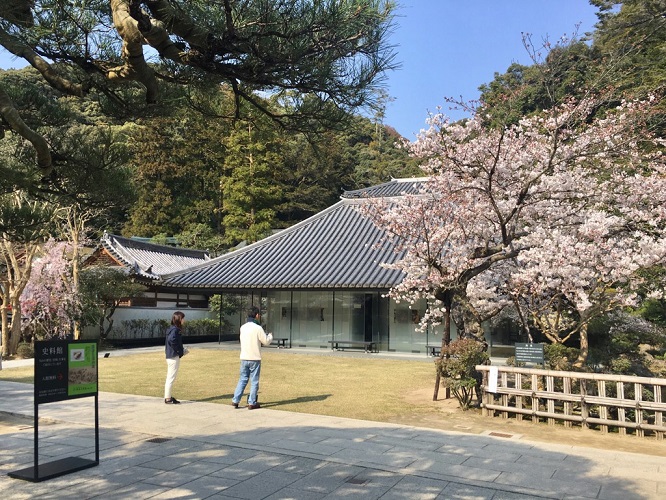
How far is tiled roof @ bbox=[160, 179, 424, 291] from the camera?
2075 cm

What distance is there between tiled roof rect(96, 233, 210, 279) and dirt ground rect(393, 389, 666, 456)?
18.9 meters

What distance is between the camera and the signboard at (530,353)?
916 cm

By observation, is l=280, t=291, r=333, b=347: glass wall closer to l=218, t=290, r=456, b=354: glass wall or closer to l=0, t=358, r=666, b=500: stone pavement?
l=218, t=290, r=456, b=354: glass wall

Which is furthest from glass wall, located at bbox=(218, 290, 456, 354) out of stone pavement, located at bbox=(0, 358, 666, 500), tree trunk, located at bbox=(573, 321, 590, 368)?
stone pavement, located at bbox=(0, 358, 666, 500)

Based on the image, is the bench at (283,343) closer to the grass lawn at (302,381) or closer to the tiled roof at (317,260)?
the tiled roof at (317,260)

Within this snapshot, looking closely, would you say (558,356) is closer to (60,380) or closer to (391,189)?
(60,380)

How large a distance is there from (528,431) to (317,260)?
15346mm

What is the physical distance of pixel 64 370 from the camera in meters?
5.58

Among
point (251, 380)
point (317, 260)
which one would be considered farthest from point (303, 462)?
point (317, 260)

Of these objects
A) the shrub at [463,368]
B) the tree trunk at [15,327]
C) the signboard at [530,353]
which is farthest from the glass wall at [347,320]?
the signboard at [530,353]

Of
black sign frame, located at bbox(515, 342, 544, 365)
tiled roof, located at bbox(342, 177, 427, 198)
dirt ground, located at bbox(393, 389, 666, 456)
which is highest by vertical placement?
tiled roof, located at bbox(342, 177, 427, 198)

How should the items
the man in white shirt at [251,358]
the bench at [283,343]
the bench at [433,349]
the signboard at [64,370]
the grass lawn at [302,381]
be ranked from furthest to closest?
the bench at [283,343] → the bench at [433,349] → the grass lawn at [302,381] → the man in white shirt at [251,358] → the signboard at [64,370]

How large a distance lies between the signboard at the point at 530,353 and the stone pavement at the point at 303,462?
2377 millimetres

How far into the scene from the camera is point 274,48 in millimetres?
4020
